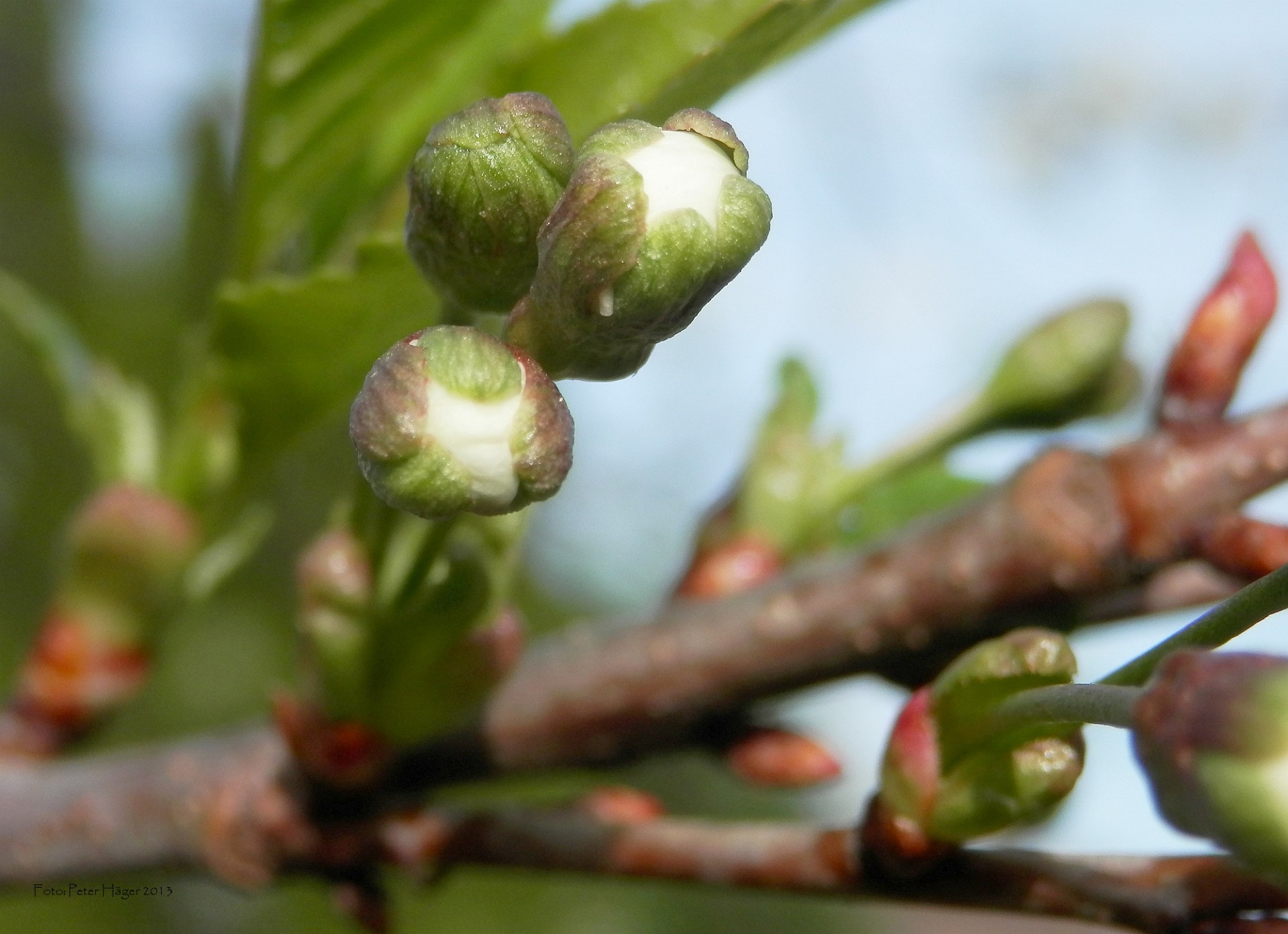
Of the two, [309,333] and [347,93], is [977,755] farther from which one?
[347,93]

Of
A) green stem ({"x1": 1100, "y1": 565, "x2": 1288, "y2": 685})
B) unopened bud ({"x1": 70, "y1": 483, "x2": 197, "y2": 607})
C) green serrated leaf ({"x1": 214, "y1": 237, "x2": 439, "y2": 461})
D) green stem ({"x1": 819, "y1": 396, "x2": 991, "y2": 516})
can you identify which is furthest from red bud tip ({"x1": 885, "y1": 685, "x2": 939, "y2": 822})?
unopened bud ({"x1": 70, "y1": 483, "x2": 197, "y2": 607})

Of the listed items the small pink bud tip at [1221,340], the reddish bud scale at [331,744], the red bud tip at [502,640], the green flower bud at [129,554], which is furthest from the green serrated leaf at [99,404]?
the small pink bud tip at [1221,340]

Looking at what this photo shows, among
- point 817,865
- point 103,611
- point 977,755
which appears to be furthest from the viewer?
point 103,611

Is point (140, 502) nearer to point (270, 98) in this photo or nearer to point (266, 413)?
point (266, 413)

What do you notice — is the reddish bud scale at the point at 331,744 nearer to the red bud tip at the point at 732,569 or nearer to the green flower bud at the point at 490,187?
the red bud tip at the point at 732,569

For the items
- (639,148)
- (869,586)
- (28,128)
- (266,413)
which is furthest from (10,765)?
(28,128)

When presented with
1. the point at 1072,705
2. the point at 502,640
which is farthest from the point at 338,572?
the point at 1072,705

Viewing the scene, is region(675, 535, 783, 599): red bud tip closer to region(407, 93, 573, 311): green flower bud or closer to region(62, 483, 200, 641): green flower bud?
region(62, 483, 200, 641): green flower bud
